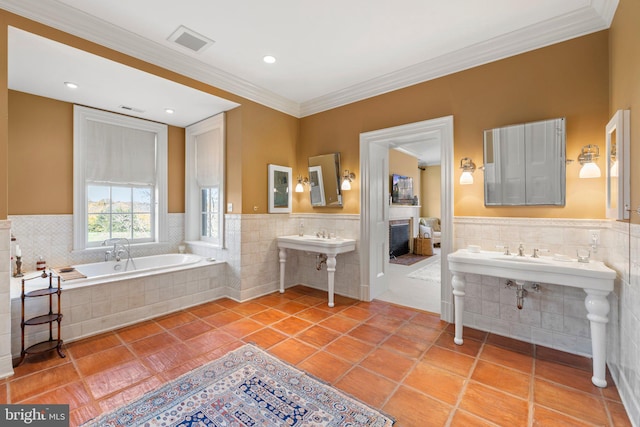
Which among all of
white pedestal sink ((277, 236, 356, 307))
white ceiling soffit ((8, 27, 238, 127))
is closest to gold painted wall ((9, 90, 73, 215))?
white ceiling soffit ((8, 27, 238, 127))

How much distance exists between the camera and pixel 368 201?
390 centimetres

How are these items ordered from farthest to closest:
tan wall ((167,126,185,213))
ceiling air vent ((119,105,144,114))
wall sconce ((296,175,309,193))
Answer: tan wall ((167,126,185,213))
wall sconce ((296,175,309,193))
ceiling air vent ((119,105,144,114))

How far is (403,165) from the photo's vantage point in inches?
302

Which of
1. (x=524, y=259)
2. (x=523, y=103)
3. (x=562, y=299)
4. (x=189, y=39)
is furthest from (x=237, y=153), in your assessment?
(x=562, y=299)

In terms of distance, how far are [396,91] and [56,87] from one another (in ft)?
13.1

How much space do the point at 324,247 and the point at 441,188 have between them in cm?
157

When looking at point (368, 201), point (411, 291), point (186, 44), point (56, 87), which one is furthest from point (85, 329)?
→ point (411, 291)

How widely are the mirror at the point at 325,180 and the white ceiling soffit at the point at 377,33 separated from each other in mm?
1053

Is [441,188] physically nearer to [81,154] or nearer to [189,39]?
[189,39]

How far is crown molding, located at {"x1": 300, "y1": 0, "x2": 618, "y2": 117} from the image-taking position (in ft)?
7.91

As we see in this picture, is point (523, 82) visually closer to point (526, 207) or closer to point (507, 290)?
point (526, 207)

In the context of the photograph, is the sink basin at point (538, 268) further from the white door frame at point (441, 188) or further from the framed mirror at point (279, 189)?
the framed mirror at point (279, 189)

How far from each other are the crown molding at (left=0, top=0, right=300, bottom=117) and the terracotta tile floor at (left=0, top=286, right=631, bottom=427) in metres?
2.80

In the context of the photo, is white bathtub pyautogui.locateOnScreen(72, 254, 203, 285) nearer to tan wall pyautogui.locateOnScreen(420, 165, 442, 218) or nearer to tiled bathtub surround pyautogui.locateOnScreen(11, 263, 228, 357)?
tiled bathtub surround pyautogui.locateOnScreen(11, 263, 228, 357)
